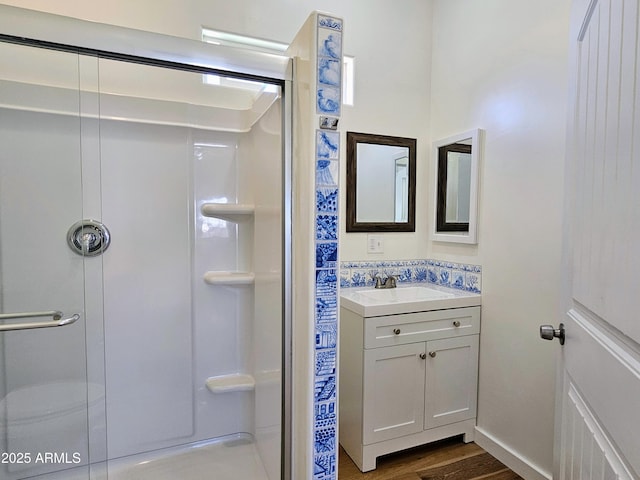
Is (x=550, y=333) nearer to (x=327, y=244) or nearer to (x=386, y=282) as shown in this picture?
(x=327, y=244)

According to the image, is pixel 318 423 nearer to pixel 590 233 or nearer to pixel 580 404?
pixel 580 404

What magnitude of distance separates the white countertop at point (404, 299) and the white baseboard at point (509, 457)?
0.73m

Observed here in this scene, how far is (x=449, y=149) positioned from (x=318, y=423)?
71.7 inches

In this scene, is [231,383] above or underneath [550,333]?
underneath

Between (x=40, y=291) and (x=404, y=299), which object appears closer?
(x=40, y=291)

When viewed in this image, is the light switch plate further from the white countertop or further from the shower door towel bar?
the shower door towel bar

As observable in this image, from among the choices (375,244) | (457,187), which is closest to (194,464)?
(375,244)

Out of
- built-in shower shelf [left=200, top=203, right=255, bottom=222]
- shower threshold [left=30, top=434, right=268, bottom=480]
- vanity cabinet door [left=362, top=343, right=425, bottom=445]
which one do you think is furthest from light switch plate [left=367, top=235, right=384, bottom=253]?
shower threshold [left=30, top=434, right=268, bottom=480]

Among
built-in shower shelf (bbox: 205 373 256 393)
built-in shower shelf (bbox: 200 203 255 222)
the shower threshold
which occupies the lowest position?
the shower threshold

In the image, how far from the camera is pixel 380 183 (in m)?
2.36

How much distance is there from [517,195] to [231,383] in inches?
71.5

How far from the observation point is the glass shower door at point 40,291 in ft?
4.81

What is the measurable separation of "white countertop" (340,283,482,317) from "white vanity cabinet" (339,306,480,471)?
0.10 feet

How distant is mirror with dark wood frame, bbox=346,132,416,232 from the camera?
2281 mm
